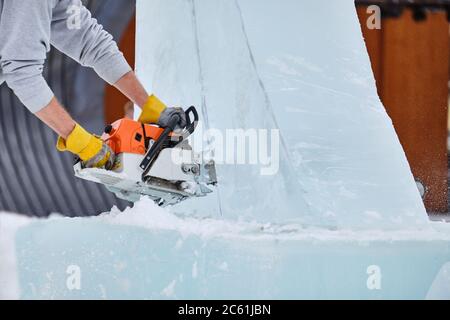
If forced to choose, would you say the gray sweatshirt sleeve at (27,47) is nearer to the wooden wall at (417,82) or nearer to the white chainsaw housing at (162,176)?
the white chainsaw housing at (162,176)

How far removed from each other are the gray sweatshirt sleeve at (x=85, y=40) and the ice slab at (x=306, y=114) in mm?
328

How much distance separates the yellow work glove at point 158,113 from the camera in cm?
157

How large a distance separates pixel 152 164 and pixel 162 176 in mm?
40

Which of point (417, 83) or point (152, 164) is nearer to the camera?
point (152, 164)

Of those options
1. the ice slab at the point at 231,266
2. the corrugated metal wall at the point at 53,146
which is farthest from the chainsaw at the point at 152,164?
the corrugated metal wall at the point at 53,146

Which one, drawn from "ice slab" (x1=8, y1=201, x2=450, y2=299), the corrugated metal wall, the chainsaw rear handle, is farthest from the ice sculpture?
the corrugated metal wall

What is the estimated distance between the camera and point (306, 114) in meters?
1.68

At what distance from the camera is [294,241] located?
1.40 meters

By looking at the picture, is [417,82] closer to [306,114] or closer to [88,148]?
[306,114]

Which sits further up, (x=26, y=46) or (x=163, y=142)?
(x=26, y=46)

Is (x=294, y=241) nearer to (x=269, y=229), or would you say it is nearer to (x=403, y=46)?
(x=269, y=229)

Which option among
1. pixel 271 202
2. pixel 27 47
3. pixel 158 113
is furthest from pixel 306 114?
pixel 27 47

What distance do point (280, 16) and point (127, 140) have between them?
1.78 ft
